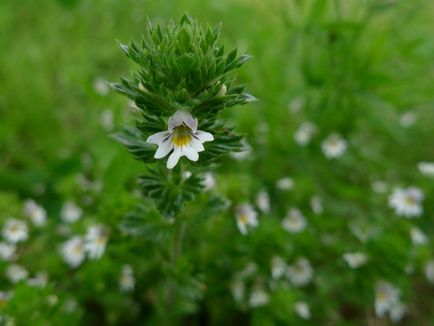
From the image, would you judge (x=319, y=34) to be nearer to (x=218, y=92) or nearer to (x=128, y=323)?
(x=218, y=92)

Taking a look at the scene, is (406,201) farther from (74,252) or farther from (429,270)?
(74,252)

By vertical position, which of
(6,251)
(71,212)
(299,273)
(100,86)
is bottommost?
(299,273)

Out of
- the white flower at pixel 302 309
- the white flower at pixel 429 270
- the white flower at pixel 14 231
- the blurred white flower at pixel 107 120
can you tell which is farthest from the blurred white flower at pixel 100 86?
the white flower at pixel 429 270

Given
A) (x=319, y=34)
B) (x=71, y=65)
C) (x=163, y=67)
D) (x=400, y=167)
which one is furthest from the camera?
(x=71, y=65)

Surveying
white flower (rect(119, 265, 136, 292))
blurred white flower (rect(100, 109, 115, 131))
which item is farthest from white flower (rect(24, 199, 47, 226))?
blurred white flower (rect(100, 109, 115, 131))

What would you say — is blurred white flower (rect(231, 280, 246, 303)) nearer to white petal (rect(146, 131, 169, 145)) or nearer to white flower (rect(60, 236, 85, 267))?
white flower (rect(60, 236, 85, 267))

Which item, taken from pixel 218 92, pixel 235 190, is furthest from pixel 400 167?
pixel 218 92

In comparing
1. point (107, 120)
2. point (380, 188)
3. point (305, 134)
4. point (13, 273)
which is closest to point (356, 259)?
point (380, 188)
